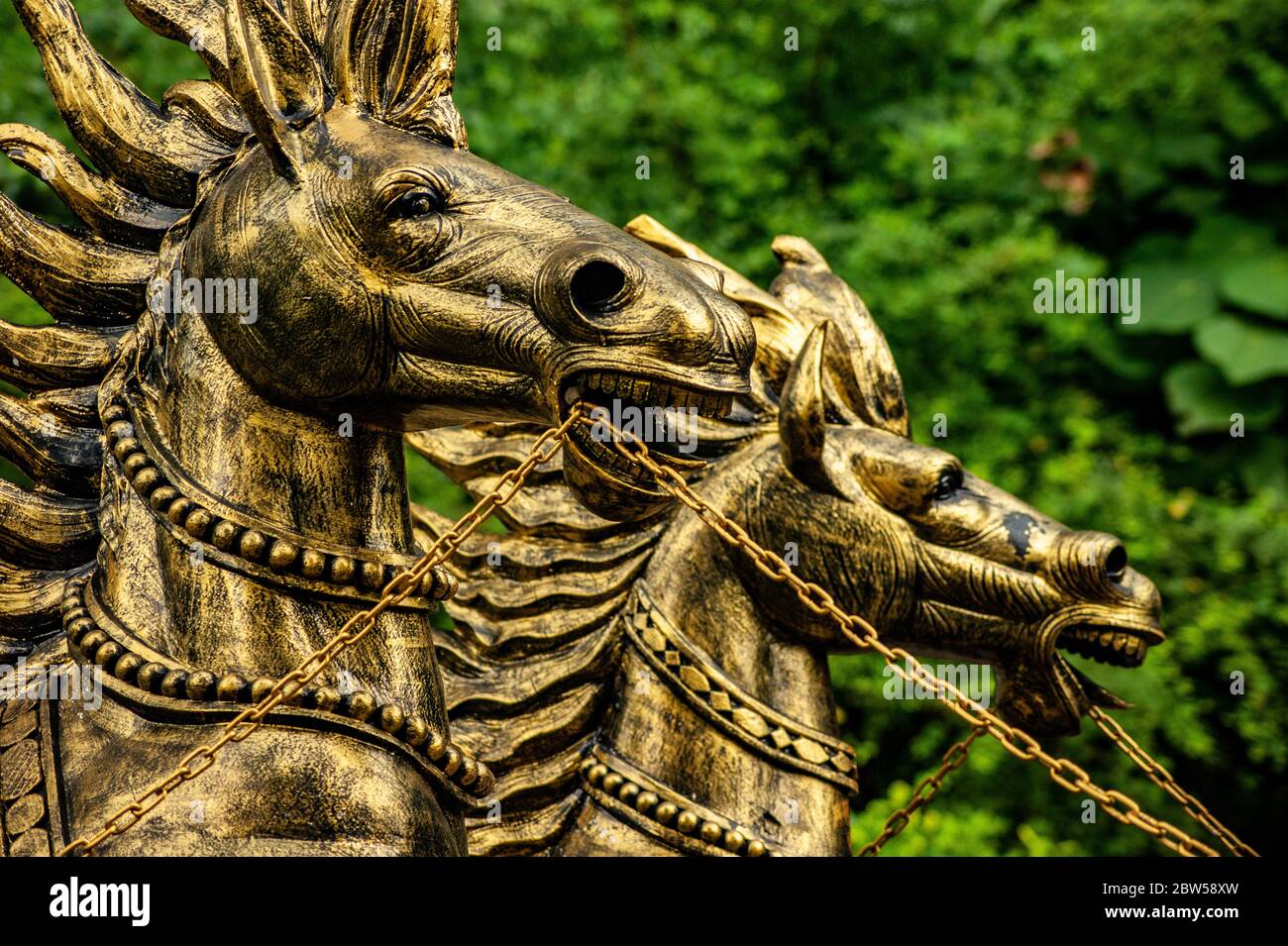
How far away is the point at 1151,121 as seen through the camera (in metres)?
7.65

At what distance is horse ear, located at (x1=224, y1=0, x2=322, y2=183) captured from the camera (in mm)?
1898

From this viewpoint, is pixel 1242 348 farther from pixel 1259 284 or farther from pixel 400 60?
pixel 400 60

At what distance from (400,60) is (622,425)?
52 cm

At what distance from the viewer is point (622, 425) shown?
1980 mm

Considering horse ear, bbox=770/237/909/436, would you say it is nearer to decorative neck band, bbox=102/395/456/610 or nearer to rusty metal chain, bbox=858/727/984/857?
rusty metal chain, bbox=858/727/984/857

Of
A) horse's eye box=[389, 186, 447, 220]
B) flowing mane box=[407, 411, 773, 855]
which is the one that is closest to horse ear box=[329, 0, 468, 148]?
horse's eye box=[389, 186, 447, 220]

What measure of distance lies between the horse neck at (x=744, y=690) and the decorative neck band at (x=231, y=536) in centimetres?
66

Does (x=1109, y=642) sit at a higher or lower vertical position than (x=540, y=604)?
lower

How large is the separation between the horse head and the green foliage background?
350cm

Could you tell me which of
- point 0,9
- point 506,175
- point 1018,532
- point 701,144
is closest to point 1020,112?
point 701,144

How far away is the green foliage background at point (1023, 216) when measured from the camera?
6.55 m

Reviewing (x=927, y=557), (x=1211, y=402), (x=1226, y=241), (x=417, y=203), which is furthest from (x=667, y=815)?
Result: (x=1226, y=241)

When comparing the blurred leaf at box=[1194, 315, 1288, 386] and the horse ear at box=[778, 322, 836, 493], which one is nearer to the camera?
the horse ear at box=[778, 322, 836, 493]

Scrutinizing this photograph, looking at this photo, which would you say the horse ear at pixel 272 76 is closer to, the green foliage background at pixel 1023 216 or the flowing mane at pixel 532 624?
the flowing mane at pixel 532 624
